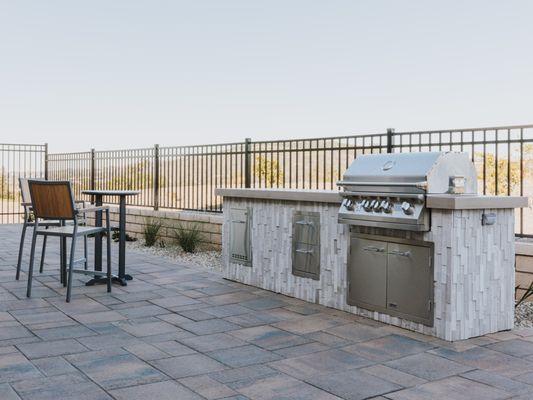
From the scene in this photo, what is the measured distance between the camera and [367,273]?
4719 mm

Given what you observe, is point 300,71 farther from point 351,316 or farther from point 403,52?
point 351,316

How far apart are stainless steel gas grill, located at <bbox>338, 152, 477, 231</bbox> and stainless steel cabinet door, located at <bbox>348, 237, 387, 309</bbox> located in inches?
8.2

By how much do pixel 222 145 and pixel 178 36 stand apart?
31.3 ft

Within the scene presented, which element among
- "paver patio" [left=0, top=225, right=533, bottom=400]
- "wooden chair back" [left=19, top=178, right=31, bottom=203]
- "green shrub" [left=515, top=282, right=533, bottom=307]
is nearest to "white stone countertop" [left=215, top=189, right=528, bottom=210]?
"paver patio" [left=0, top=225, right=533, bottom=400]

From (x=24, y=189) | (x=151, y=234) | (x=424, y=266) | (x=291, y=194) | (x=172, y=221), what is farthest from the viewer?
(x=172, y=221)

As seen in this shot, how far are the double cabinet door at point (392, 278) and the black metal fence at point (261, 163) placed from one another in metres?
2.12

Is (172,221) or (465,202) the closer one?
(465,202)

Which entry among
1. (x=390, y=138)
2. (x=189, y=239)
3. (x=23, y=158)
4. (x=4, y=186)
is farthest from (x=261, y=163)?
(x=4, y=186)

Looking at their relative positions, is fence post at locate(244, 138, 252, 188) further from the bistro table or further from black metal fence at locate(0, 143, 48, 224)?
black metal fence at locate(0, 143, 48, 224)

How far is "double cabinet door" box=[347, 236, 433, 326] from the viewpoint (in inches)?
167

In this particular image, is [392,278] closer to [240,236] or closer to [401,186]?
[401,186]

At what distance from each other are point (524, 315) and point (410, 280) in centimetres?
150

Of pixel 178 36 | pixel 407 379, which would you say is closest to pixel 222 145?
pixel 407 379

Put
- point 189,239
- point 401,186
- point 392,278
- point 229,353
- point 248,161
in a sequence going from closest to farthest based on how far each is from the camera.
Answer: point 229,353, point 401,186, point 392,278, point 189,239, point 248,161
